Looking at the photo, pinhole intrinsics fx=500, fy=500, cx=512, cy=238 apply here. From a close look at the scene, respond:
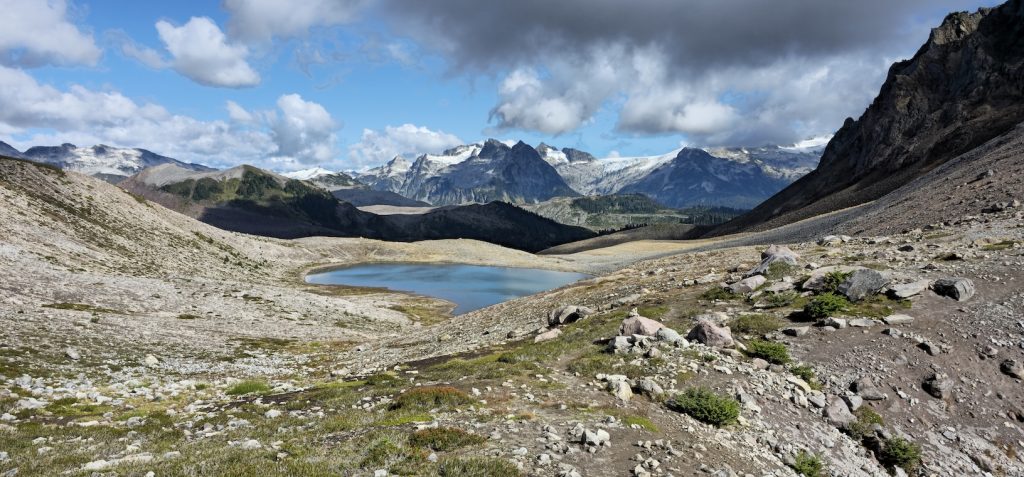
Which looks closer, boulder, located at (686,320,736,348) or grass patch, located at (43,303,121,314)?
boulder, located at (686,320,736,348)

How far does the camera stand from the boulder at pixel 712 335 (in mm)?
24859

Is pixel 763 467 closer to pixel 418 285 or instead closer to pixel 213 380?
pixel 213 380

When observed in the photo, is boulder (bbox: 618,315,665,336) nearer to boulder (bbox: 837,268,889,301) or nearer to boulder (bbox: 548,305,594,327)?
boulder (bbox: 837,268,889,301)

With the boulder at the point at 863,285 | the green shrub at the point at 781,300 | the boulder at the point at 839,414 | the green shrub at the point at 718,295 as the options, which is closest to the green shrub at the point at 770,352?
the boulder at the point at 839,414

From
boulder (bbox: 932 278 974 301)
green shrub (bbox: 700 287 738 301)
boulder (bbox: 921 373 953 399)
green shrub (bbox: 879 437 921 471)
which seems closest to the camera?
green shrub (bbox: 879 437 921 471)

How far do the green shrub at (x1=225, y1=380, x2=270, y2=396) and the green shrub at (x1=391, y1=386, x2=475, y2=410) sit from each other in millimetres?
11875

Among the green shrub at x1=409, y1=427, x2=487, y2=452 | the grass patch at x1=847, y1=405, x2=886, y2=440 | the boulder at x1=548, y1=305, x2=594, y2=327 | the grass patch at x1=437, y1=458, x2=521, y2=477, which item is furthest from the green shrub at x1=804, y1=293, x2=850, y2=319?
the grass patch at x1=437, y1=458, x2=521, y2=477

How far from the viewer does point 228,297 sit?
73.6 metres

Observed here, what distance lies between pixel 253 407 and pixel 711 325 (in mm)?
22376

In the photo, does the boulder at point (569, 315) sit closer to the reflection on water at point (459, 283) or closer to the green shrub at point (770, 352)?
the green shrub at point (770, 352)

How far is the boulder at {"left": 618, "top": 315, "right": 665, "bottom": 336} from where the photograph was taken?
27.7 meters

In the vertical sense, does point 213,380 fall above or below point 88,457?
below

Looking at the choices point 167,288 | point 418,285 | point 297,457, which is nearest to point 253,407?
point 297,457

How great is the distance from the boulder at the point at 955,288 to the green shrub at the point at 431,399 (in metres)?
25.3
